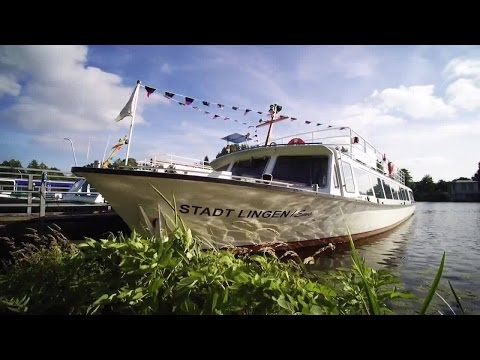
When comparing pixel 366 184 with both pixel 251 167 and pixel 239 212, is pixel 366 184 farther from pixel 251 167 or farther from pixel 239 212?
pixel 239 212

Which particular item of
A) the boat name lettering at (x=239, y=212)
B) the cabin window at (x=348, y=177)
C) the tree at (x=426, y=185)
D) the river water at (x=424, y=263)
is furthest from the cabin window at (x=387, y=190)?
the tree at (x=426, y=185)

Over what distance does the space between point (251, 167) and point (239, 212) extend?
12.3 feet

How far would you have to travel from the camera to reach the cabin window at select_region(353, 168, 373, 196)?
10523 millimetres

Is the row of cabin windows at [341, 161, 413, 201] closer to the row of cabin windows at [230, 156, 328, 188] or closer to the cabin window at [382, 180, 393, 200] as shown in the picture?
the cabin window at [382, 180, 393, 200]

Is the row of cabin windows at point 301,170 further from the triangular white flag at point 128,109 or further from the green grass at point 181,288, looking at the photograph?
the green grass at point 181,288

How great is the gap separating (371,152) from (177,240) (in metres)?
13.0

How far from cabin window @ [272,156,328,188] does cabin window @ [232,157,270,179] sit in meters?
0.58

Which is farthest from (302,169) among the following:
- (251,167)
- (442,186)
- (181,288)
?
(442,186)
